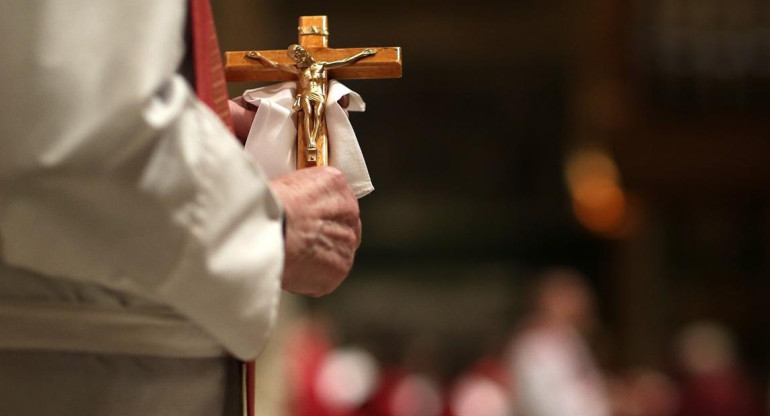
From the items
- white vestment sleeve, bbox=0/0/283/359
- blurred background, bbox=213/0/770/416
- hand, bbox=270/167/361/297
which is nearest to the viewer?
white vestment sleeve, bbox=0/0/283/359

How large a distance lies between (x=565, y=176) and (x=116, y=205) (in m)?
9.75

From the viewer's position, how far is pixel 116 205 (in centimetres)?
102

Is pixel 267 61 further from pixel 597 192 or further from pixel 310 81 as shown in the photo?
pixel 597 192

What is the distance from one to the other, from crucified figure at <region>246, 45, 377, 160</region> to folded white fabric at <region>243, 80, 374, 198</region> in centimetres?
2

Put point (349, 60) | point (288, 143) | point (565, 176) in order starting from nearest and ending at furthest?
point (288, 143), point (349, 60), point (565, 176)

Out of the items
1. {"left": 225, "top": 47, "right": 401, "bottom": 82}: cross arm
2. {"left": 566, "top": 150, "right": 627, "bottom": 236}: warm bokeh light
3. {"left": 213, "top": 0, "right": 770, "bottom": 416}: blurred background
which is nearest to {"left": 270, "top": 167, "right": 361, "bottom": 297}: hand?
{"left": 225, "top": 47, "right": 401, "bottom": 82}: cross arm

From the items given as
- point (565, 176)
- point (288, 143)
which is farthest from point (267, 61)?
point (565, 176)

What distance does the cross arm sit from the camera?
159 centimetres

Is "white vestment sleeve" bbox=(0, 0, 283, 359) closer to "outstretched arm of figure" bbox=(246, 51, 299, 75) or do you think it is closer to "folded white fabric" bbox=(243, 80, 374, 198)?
"folded white fabric" bbox=(243, 80, 374, 198)

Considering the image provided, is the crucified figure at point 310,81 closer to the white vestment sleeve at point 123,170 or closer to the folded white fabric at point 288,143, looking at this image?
the folded white fabric at point 288,143

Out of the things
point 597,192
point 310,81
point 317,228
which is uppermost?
point 310,81

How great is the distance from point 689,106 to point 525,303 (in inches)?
112

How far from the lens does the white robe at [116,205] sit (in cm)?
99

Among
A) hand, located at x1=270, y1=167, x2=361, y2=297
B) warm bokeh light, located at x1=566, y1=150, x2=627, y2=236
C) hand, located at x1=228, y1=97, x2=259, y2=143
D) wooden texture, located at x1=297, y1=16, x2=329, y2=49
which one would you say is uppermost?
wooden texture, located at x1=297, y1=16, x2=329, y2=49
